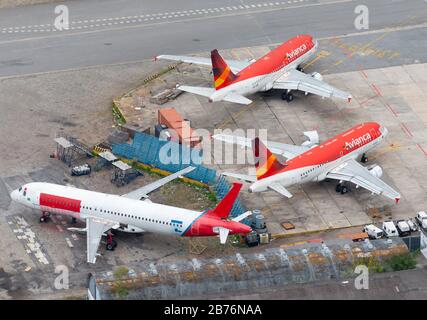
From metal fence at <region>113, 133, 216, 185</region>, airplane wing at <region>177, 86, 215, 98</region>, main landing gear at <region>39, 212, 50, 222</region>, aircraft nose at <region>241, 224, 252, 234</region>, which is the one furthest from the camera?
airplane wing at <region>177, 86, 215, 98</region>

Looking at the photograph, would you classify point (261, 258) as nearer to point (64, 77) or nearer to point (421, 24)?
point (64, 77)

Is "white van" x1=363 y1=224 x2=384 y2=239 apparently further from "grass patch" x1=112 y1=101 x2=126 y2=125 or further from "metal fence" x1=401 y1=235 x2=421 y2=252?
"grass patch" x1=112 y1=101 x2=126 y2=125

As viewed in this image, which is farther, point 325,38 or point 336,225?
point 325,38

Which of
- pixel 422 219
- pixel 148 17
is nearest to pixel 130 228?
pixel 422 219

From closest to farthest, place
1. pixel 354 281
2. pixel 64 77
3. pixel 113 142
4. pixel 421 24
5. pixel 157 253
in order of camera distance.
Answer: pixel 354 281 → pixel 157 253 → pixel 113 142 → pixel 64 77 → pixel 421 24

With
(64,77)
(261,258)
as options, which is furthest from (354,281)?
(64,77)

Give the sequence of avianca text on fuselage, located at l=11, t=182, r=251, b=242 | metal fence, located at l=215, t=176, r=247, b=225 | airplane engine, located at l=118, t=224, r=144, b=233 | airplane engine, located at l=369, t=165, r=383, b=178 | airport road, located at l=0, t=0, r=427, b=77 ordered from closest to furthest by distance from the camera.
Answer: avianca text on fuselage, located at l=11, t=182, r=251, b=242 < airplane engine, located at l=118, t=224, r=144, b=233 < metal fence, located at l=215, t=176, r=247, b=225 < airplane engine, located at l=369, t=165, r=383, b=178 < airport road, located at l=0, t=0, r=427, b=77

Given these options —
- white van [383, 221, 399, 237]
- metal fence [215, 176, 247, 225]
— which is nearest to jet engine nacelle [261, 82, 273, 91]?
metal fence [215, 176, 247, 225]
